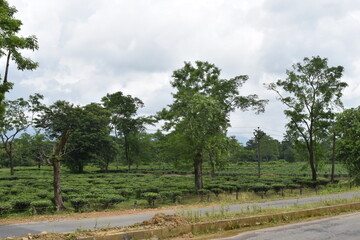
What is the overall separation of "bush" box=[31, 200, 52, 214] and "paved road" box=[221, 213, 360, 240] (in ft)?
32.2

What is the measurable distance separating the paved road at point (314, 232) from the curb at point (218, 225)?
2.57ft

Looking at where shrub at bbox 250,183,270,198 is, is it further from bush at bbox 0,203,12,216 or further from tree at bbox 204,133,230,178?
bush at bbox 0,203,12,216

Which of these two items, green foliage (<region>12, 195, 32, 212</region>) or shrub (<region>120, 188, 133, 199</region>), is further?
shrub (<region>120, 188, 133, 199</region>)

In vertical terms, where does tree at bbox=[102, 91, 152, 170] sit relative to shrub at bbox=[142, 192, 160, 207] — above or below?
above

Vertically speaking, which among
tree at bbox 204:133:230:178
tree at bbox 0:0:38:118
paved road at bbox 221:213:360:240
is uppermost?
tree at bbox 0:0:38:118

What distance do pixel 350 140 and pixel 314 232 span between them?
76.8 feet

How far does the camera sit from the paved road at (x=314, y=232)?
8.66 metres

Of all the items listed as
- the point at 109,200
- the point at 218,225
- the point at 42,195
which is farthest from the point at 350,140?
the point at 42,195

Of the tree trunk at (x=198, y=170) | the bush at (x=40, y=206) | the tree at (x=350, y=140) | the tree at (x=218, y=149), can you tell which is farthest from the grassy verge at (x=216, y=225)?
the tree at (x=350, y=140)

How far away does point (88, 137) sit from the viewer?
171 ft

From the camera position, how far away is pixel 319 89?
3634 cm

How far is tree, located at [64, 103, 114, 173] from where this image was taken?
51375mm

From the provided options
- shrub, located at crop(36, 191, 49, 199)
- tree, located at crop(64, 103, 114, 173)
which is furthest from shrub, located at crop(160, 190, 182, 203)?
tree, located at crop(64, 103, 114, 173)

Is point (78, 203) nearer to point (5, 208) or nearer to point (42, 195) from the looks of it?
point (5, 208)
